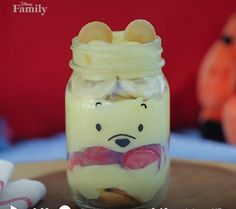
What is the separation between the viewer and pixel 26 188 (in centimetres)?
62

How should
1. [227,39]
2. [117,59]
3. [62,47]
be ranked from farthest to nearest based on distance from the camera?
[227,39] → [62,47] → [117,59]

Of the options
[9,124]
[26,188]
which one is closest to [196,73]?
[9,124]

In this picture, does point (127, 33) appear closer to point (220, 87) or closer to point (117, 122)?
point (117, 122)

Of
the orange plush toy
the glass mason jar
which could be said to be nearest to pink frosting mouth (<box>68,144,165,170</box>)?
the glass mason jar

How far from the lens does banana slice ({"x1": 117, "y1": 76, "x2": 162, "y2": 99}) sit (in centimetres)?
55

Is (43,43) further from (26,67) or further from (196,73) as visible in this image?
(196,73)

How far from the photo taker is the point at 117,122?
0.55 m

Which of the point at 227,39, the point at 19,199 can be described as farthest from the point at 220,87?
the point at 19,199

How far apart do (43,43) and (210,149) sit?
0.84 ft

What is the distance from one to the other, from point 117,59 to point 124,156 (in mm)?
78

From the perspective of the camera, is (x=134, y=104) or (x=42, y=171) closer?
(x=134, y=104)

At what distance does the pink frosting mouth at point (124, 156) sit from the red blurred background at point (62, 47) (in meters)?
0.14

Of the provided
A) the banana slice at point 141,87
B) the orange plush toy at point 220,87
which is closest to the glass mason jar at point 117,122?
the banana slice at point 141,87

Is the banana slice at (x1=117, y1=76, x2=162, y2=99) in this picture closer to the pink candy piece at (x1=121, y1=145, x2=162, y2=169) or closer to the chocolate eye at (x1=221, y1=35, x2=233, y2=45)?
the pink candy piece at (x1=121, y1=145, x2=162, y2=169)
